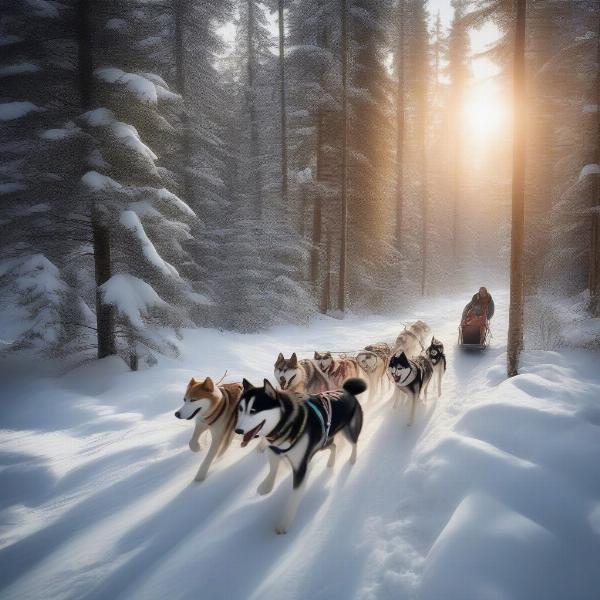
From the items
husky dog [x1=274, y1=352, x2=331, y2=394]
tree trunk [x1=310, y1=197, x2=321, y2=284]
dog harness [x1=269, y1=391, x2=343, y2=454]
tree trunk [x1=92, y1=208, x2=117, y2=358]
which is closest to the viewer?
dog harness [x1=269, y1=391, x2=343, y2=454]

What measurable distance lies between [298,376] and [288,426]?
2.20 m

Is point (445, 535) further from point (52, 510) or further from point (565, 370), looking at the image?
point (565, 370)

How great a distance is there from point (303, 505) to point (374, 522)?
2.34 ft

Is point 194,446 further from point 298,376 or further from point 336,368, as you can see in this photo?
point 336,368

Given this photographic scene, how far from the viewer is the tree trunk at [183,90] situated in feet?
47.8

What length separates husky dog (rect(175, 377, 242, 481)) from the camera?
3.78 meters

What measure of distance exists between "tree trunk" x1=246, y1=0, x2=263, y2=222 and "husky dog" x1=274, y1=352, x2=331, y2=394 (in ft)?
48.6

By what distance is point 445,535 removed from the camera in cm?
272

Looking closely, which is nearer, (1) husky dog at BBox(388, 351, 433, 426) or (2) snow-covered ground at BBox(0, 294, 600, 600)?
(2) snow-covered ground at BBox(0, 294, 600, 600)

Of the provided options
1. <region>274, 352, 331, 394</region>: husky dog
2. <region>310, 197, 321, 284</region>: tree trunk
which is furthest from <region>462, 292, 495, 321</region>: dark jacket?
<region>310, 197, 321, 284</region>: tree trunk

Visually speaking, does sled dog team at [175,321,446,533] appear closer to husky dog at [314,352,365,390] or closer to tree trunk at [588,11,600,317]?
husky dog at [314,352,365,390]

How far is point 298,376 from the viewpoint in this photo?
5.27m

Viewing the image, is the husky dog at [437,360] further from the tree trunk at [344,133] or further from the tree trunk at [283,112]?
the tree trunk at [283,112]

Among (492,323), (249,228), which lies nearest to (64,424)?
(249,228)
